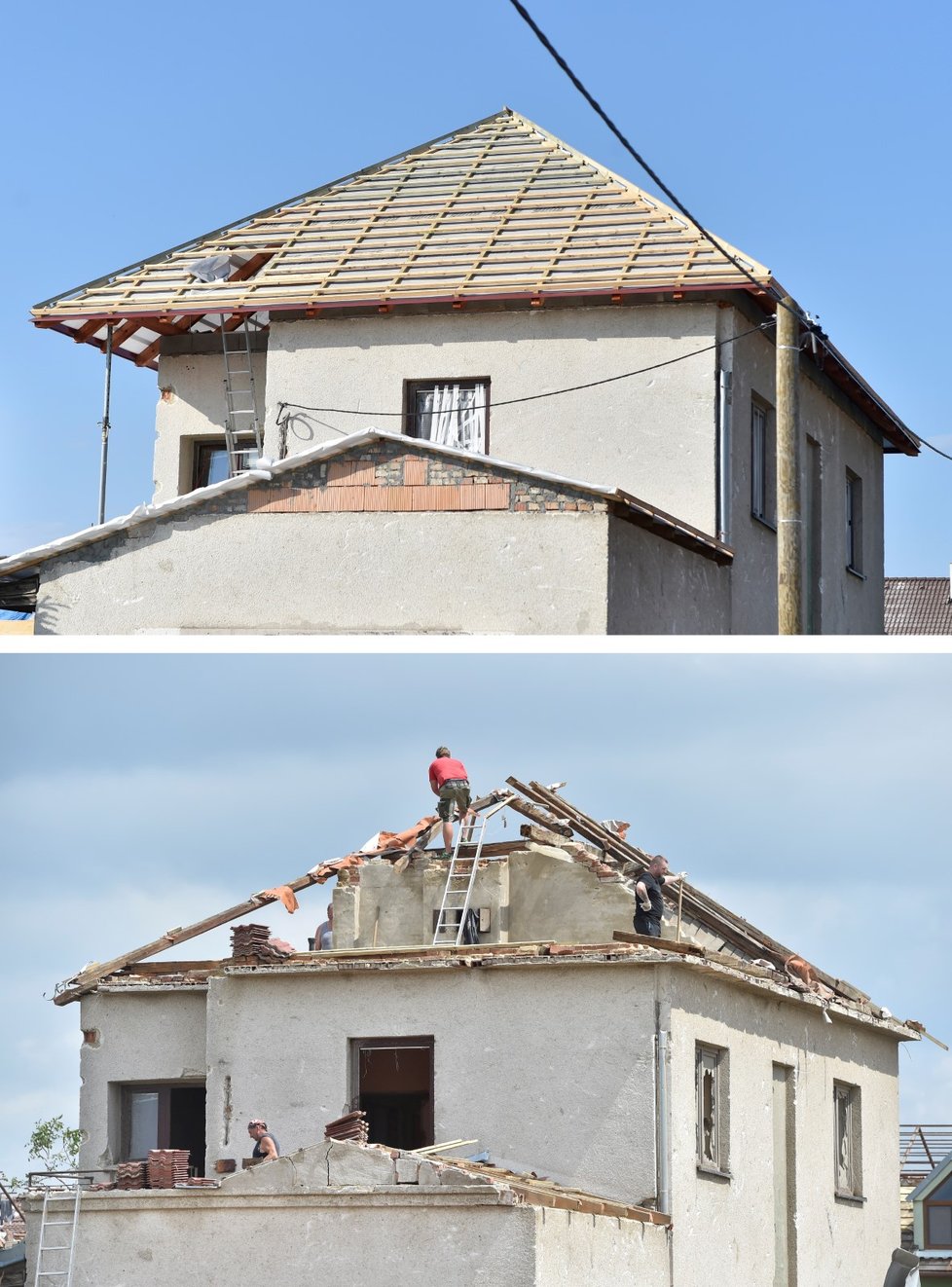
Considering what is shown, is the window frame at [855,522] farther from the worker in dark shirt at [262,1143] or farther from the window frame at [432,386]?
the worker in dark shirt at [262,1143]

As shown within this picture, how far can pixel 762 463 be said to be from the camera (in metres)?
28.4

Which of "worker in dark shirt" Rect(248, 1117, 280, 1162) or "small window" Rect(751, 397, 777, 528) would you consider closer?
"worker in dark shirt" Rect(248, 1117, 280, 1162)

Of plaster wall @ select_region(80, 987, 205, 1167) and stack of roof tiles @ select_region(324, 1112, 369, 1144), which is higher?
plaster wall @ select_region(80, 987, 205, 1167)

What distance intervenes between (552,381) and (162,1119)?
10.6 meters

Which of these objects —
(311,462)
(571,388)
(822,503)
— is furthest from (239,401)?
(822,503)

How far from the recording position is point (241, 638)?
23719 mm

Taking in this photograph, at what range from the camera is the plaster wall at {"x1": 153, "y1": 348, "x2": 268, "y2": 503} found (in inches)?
1164

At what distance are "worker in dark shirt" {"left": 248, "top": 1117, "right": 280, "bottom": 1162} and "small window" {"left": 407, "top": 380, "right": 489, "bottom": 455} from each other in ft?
32.9

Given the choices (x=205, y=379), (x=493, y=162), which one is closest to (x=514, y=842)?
(x=205, y=379)

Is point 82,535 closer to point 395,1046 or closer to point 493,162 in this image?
point 395,1046

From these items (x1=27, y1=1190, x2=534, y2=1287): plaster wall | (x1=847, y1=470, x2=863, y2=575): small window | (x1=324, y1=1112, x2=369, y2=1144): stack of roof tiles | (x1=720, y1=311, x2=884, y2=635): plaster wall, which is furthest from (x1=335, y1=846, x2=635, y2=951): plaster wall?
(x1=847, y1=470, x2=863, y2=575): small window

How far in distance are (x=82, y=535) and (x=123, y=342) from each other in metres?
7.03

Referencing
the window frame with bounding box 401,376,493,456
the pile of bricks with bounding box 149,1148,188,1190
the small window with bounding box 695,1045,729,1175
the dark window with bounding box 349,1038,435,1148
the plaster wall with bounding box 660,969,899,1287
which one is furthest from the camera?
the window frame with bounding box 401,376,493,456

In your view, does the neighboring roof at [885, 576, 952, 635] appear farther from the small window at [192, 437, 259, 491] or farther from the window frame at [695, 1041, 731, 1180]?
the window frame at [695, 1041, 731, 1180]
